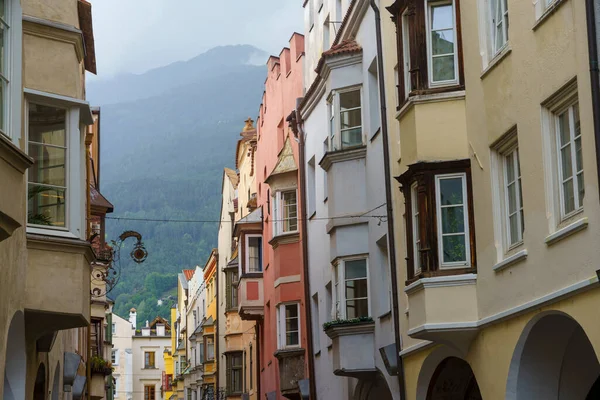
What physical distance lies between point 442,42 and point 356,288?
8.65 m

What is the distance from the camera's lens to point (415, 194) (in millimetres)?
20219

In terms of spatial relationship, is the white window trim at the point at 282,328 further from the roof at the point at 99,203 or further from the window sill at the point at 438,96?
the window sill at the point at 438,96

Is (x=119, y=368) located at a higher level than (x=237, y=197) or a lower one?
lower

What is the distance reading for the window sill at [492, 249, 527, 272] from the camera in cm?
1667

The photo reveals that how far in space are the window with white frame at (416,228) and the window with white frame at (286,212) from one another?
51.7ft

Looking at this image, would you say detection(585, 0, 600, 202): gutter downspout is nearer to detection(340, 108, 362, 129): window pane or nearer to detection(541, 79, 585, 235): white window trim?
detection(541, 79, 585, 235): white window trim

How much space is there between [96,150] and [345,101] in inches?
642

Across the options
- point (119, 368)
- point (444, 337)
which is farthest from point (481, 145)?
point (119, 368)

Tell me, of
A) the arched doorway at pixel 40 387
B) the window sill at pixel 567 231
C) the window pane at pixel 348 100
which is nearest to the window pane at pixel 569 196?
the window sill at pixel 567 231

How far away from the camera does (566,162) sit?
15.5 meters

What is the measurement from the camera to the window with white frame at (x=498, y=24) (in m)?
17.8

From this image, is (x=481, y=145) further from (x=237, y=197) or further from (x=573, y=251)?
(x=237, y=197)

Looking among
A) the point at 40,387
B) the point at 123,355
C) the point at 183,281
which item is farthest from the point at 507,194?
the point at 123,355

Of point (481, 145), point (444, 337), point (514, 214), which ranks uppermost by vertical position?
point (481, 145)
